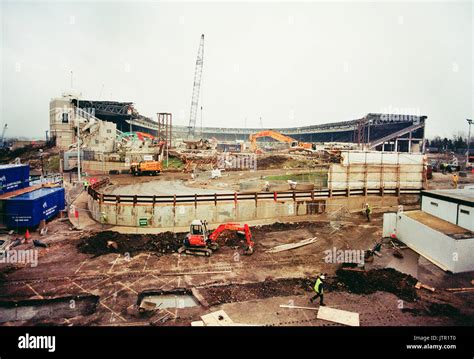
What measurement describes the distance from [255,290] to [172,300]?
389 centimetres

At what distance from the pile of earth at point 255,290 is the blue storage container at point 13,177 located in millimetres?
18752

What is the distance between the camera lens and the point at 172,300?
12984 millimetres

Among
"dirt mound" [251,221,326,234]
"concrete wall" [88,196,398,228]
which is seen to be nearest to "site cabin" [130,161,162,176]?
"concrete wall" [88,196,398,228]

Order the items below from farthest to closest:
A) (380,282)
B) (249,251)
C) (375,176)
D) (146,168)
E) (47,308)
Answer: (146,168) → (375,176) → (249,251) → (380,282) → (47,308)

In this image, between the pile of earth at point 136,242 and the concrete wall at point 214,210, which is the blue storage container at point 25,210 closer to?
the concrete wall at point 214,210

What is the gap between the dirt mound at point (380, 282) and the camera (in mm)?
12961

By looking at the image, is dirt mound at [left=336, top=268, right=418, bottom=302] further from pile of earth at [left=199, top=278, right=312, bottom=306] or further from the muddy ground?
the muddy ground

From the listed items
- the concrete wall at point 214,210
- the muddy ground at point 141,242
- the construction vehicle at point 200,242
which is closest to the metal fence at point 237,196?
the concrete wall at point 214,210

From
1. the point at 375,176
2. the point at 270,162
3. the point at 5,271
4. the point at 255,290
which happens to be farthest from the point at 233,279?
the point at 270,162

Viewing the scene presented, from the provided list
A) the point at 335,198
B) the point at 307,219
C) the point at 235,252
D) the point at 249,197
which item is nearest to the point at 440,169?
the point at 335,198

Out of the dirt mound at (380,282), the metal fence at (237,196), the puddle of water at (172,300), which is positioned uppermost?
the metal fence at (237,196)

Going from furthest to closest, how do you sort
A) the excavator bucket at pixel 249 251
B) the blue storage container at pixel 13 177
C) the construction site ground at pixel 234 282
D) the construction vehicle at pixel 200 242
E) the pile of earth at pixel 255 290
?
the blue storage container at pixel 13 177
the excavator bucket at pixel 249 251
the construction vehicle at pixel 200 242
the pile of earth at pixel 255 290
the construction site ground at pixel 234 282

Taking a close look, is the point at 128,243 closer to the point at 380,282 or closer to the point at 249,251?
the point at 249,251
